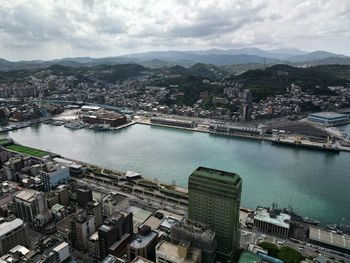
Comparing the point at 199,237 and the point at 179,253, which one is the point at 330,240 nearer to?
the point at 199,237

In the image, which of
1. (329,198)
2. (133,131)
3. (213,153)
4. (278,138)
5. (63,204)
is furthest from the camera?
(133,131)

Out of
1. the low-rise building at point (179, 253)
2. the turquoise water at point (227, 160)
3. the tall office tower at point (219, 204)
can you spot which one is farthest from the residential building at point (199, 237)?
the turquoise water at point (227, 160)

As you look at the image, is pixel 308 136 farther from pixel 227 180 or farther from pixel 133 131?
pixel 227 180

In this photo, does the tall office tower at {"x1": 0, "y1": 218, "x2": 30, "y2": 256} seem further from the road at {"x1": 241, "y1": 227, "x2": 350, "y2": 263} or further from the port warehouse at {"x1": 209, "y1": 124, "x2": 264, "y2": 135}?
the port warehouse at {"x1": 209, "y1": 124, "x2": 264, "y2": 135}

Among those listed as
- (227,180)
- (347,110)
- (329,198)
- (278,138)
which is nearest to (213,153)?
(278,138)

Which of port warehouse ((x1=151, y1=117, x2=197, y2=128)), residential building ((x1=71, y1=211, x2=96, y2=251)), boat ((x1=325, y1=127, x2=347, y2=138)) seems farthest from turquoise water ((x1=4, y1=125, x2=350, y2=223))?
residential building ((x1=71, y1=211, x2=96, y2=251))
